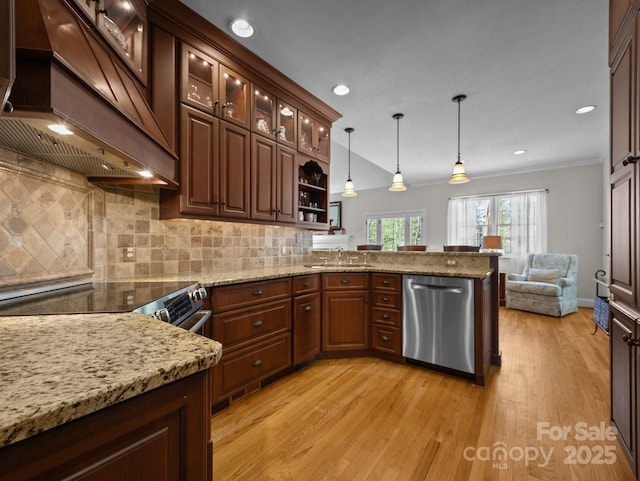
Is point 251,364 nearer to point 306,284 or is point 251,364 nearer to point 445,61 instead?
point 306,284

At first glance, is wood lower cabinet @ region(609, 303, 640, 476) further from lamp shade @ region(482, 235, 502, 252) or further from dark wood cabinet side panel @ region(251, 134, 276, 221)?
lamp shade @ region(482, 235, 502, 252)

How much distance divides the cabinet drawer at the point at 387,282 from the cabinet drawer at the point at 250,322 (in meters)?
0.89

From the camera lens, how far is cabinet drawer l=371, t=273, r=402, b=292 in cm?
266

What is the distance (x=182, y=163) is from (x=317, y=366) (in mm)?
2036

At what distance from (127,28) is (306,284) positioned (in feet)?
6.94

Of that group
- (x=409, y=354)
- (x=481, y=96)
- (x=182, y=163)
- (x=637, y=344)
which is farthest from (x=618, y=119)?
(x=182, y=163)

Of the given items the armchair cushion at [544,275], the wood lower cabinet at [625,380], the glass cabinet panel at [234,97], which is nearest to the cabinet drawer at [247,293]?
the glass cabinet panel at [234,97]

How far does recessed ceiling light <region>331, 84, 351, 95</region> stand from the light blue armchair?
4.24 m

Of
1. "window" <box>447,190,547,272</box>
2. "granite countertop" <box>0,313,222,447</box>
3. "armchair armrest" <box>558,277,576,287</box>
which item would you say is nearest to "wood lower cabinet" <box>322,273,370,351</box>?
"granite countertop" <box>0,313,222,447</box>

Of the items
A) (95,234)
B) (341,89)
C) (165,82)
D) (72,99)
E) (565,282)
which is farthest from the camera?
(565,282)

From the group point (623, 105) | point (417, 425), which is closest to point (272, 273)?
point (417, 425)

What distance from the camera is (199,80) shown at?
7.30 feet

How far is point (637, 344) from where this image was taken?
47.6 inches

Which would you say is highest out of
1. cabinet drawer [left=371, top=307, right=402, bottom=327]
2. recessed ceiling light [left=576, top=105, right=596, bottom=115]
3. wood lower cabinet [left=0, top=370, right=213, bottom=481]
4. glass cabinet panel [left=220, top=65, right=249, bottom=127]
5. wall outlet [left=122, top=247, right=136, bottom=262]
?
recessed ceiling light [left=576, top=105, right=596, bottom=115]
